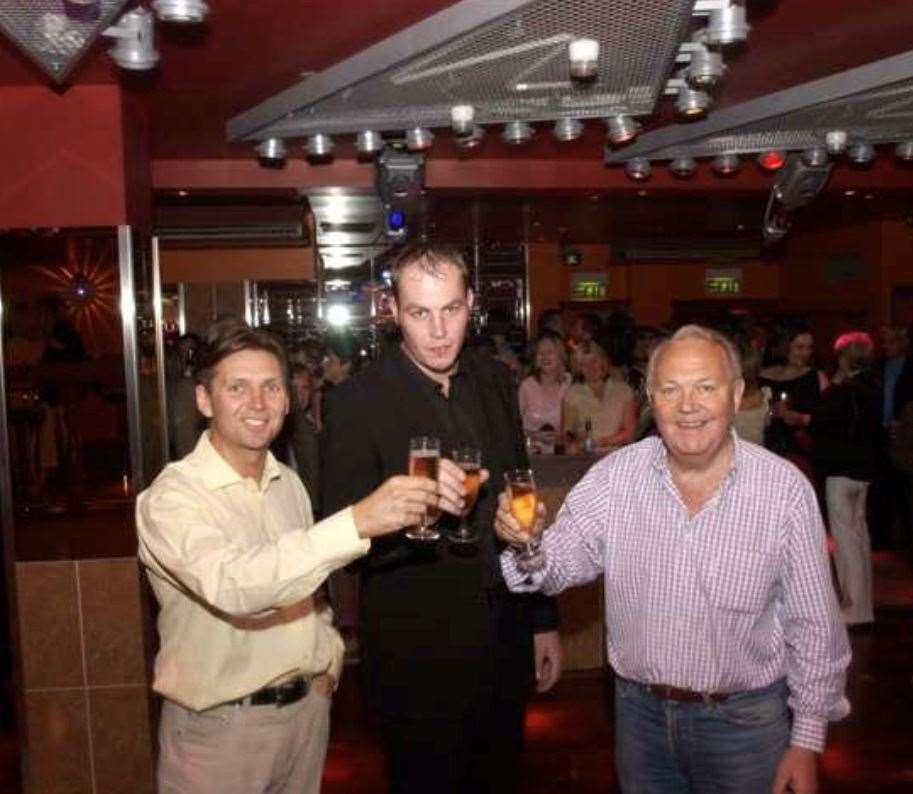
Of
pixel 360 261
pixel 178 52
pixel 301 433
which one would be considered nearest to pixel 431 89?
pixel 178 52

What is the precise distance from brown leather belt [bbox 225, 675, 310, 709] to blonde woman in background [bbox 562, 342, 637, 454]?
4.38 m

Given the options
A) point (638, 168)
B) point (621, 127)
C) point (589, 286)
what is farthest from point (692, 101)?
point (589, 286)

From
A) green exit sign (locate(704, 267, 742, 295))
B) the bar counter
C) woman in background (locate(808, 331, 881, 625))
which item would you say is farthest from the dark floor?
green exit sign (locate(704, 267, 742, 295))

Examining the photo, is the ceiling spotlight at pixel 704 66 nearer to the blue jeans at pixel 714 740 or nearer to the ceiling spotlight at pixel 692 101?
the ceiling spotlight at pixel 692 101

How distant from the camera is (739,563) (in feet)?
7.20

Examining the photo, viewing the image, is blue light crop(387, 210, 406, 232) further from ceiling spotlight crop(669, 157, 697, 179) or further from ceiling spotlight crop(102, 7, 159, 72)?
ceiling spotlight crop(102, 7, 159, 72)

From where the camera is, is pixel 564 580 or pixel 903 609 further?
pixel 903 609

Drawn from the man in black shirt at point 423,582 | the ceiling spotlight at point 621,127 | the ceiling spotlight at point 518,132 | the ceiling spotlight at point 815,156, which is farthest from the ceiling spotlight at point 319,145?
the man in black shirt at point 423,582

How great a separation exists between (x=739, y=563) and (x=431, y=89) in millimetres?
2662

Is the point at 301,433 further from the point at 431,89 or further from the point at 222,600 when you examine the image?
the point at 222,600

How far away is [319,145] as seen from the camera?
5.16 m

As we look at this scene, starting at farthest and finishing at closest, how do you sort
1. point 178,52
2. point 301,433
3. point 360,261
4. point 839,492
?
1. point 360,261
2. point 839,492
3. point 301,433
4. point 178,52

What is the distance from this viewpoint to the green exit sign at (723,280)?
1551cm

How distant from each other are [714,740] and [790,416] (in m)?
4.56
